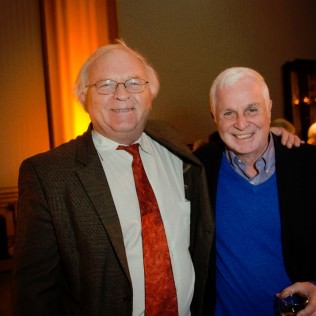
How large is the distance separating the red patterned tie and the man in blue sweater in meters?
0.27

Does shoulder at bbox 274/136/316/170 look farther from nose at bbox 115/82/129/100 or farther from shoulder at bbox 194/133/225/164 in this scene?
nose at bbox 115/82/129/100

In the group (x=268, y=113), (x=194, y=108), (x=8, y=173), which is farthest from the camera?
(x=194, y=108)

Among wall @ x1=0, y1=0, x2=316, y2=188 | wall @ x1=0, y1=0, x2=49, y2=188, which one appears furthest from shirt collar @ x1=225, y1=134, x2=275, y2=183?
wall @ x1=0, y1=0, x2=49, y2=188

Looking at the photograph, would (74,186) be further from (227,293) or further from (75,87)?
(227,293)

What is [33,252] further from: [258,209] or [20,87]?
[20,87]

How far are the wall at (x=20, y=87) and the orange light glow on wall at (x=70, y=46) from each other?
49 cm

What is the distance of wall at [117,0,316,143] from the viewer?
15.3 feet

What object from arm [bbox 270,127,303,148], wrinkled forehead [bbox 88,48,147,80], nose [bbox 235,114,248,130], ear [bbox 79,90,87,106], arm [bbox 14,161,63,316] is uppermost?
wrinkled forehead [bbox 88,48,147,80]

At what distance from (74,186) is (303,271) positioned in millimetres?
1016

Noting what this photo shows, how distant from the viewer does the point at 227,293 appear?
1719 mm

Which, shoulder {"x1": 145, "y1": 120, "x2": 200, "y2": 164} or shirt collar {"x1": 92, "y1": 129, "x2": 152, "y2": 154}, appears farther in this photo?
shoulder {"x1": 145, "y1": 120, "x2": 200, "y2": 164}

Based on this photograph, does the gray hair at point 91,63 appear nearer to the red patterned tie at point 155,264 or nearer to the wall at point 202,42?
the red patterned tie at point 155,264

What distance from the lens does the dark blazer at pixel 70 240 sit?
1.41 meters

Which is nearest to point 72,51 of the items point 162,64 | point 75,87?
point 162,64
